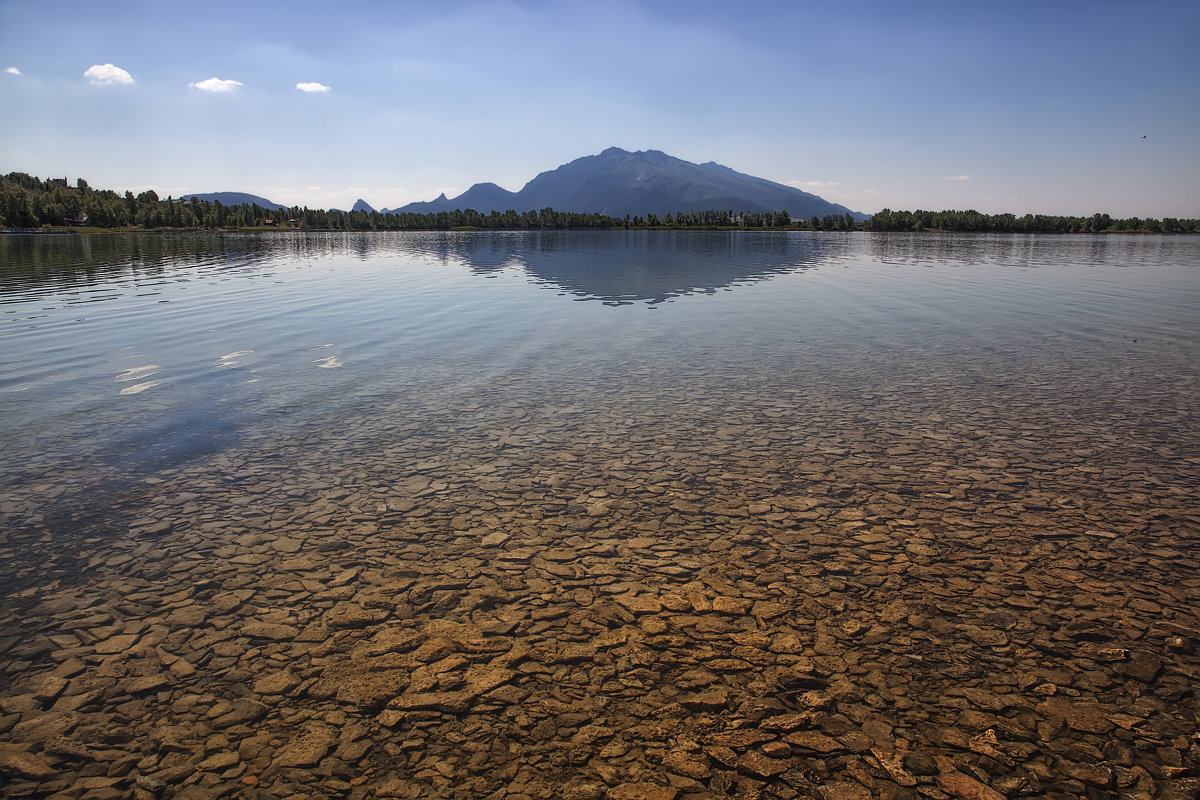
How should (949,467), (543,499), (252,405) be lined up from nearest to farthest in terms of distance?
(543,499) < (949,467) < (252,405)

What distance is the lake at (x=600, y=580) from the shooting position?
257 inches

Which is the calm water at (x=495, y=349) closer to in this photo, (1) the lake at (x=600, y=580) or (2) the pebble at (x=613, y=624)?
(1) the lake at (x=600, y=580)

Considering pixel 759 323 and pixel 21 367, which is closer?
pixel 21 367

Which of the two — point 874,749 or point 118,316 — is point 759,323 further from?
point 118,316

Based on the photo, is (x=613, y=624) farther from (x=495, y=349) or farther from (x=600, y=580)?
(x=495, y=349)

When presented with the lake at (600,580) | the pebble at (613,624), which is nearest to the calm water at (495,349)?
the lake at (600,580)

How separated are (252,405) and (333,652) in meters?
13.3

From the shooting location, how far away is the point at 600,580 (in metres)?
9.66

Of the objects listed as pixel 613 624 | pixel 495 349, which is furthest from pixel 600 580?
pixel 495 349

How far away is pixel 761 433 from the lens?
16188mm

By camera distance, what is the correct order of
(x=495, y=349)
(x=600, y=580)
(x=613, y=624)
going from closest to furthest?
(x=613, y=624), (x=600, y=580), (x=495, y=349)

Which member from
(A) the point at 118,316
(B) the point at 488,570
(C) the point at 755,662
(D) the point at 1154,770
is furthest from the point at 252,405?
(A) the point at 118,316

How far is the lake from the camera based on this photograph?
6531 mm

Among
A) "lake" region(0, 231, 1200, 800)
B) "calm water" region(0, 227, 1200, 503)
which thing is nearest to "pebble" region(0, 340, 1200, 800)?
"lake" region(0, 231, 1200, 800)
